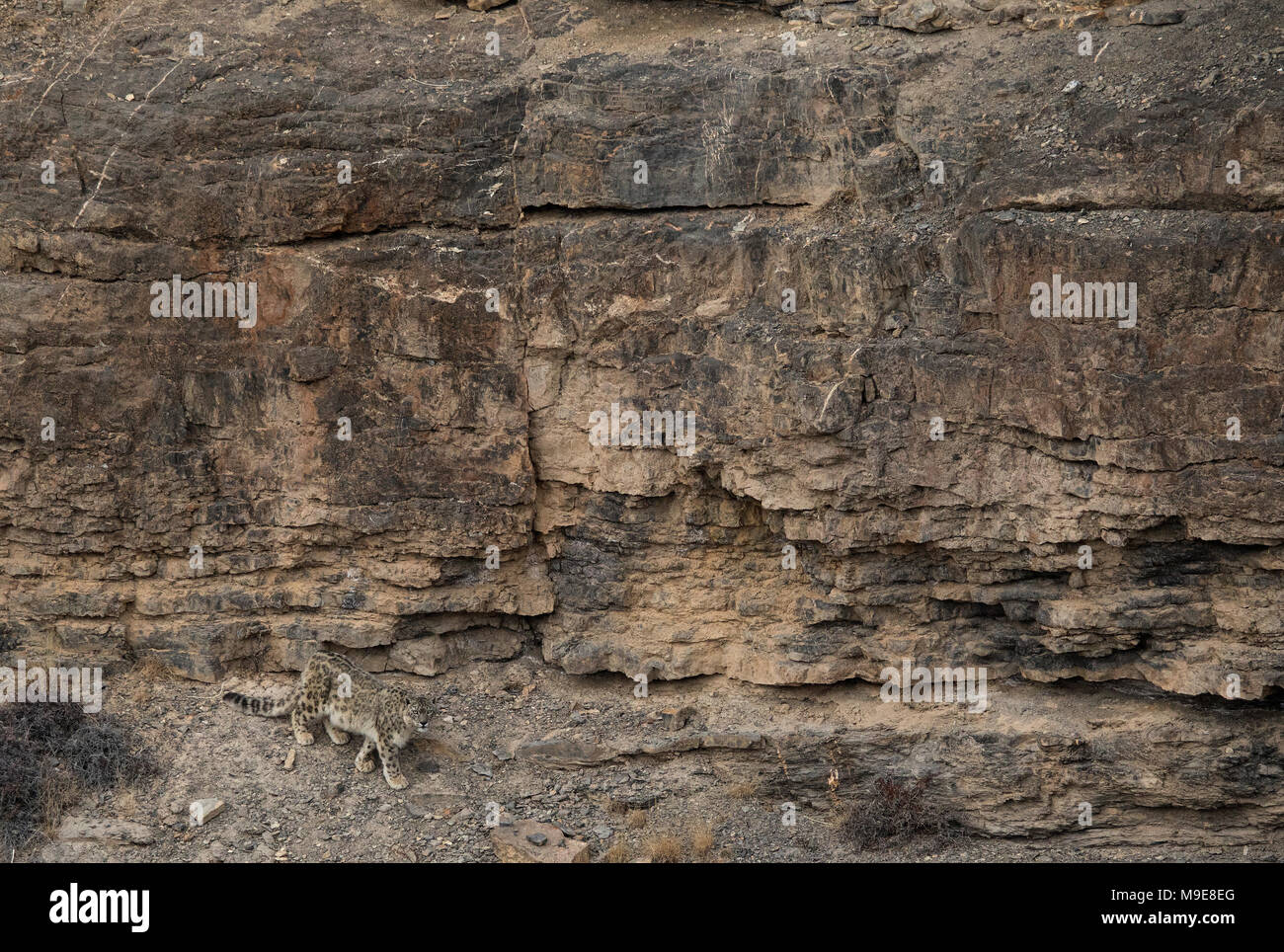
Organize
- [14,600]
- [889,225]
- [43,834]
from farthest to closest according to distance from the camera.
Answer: [14,600], [889,225], [43,834]

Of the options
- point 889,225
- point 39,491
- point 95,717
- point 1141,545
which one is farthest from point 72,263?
point 1141,545

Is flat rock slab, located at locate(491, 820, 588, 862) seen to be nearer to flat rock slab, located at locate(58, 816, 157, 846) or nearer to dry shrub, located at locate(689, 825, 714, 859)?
dry shrub, located at locate(689, 825, 714, 859)

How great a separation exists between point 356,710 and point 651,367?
15.3 ft

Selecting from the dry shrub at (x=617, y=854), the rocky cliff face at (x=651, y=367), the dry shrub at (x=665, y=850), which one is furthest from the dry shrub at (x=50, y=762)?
the dry shrub at (x=665, y=850)

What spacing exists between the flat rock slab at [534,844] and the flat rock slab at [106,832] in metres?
3.29

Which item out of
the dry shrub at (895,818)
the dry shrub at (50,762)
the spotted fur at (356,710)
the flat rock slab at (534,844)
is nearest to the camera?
the flat rock slab at (534,844)

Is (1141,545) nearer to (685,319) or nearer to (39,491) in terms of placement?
(685,319)

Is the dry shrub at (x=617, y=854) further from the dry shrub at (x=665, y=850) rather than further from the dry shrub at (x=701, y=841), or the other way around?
the dry shrub at (x=701, y=841)

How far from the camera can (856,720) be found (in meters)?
14.5

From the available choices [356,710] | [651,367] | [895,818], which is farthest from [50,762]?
[895,818]

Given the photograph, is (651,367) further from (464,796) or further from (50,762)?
(50,762)

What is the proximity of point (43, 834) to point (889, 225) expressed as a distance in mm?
10195

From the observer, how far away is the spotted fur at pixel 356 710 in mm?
13766

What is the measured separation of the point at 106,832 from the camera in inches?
509
